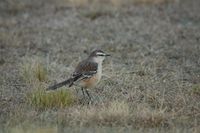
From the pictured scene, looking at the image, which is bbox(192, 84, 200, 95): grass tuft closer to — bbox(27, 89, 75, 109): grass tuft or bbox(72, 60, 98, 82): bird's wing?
bbox(72, 60, 98, 82): bird's wing

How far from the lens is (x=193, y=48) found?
16.8m

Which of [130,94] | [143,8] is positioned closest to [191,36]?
[143,8]

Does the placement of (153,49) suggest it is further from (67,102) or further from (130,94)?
(67,102)

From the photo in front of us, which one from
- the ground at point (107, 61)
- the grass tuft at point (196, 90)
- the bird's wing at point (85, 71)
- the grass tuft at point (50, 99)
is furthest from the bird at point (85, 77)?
the grass tuft at point (196, 90)

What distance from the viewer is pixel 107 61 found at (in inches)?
626

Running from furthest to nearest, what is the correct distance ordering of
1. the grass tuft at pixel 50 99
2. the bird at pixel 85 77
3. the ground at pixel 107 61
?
the bird at pixel 85 77, the grass tuft at pixel 50 99, the ground at pixel 107 61

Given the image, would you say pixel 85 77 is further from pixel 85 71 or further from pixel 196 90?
pixel 196 90

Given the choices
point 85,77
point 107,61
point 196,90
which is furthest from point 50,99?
point 107,61

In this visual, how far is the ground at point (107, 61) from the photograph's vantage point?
1112 centimetres

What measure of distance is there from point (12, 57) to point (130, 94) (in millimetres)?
4454

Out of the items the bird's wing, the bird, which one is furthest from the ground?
the bird's wing

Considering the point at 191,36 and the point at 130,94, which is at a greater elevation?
the point at 191,36

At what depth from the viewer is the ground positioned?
36.5ft

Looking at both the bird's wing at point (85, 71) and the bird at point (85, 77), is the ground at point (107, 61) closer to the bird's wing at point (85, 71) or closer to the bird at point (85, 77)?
the bird at point (85, 77)
